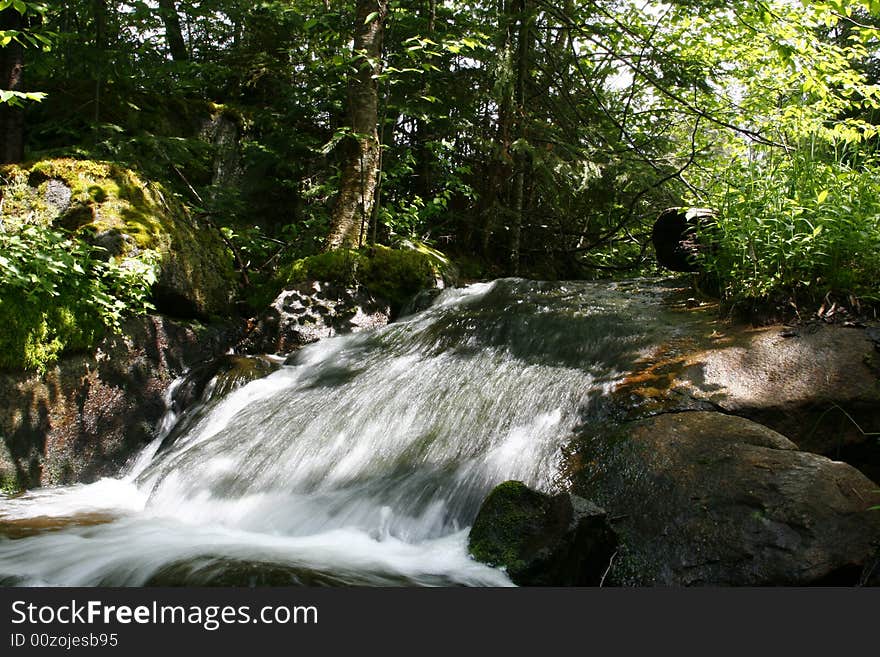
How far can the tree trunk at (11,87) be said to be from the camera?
6.80 m

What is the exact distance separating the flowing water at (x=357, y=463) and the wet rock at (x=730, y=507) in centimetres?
51

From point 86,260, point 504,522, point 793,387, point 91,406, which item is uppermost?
point 86,260

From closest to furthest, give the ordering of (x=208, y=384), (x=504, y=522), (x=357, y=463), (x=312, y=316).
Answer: (x=504, y=522) < (x=357, y=463) < (x=208, y=384) < (x=312, y=316)

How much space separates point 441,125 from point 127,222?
537 cm

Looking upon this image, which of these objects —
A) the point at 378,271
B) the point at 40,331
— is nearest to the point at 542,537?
the point at 40,331

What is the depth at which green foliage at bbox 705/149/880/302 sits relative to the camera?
4.51 metres

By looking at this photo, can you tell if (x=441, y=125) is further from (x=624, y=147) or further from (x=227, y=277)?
(x=227, y=277)

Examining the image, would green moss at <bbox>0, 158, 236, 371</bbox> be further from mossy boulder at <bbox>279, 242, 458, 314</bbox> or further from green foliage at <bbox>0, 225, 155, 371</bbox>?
mossy boulder at <bbox>279, 242, 458, 314</bbox>

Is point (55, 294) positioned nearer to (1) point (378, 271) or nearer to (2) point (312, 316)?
(2) point (312, 316)

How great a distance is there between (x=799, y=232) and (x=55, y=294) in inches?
236

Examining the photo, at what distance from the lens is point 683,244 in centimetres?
621

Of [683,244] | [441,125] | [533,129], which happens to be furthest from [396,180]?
[683,244]

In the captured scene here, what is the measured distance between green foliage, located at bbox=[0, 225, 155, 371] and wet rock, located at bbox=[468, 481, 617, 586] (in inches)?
163

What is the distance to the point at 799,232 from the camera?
4.76m
